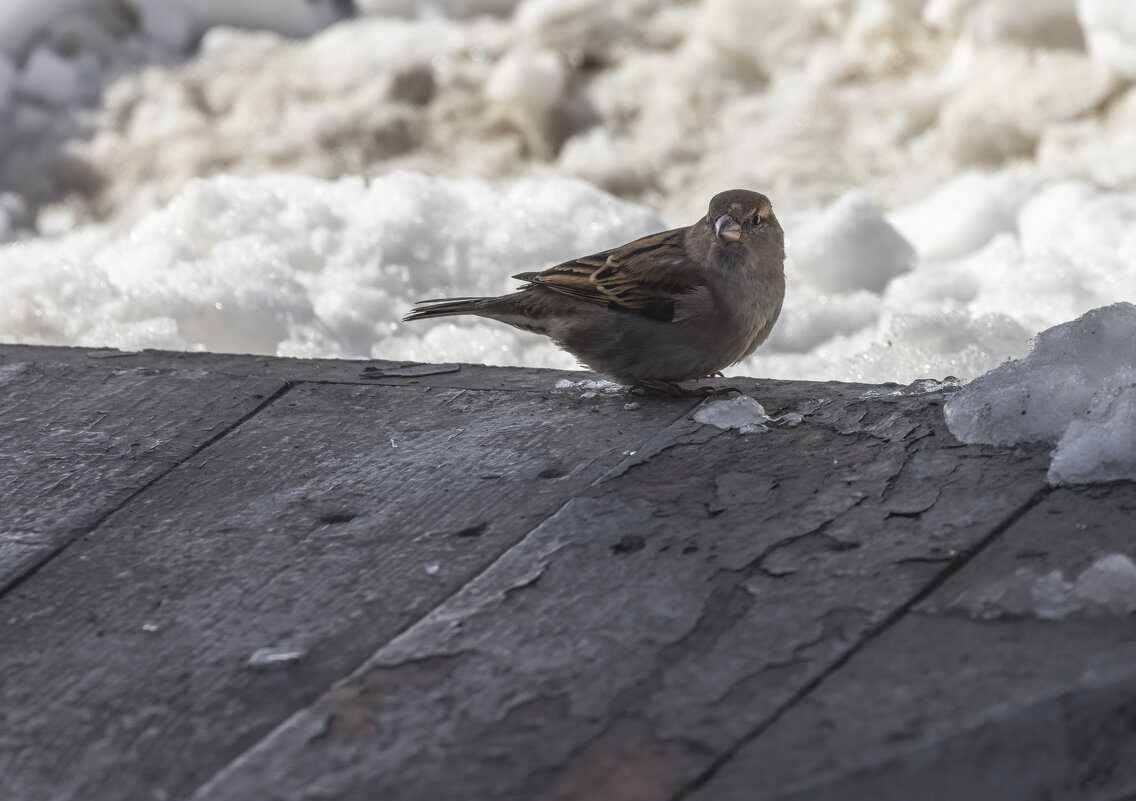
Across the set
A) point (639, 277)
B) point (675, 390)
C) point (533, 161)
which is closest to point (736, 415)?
point (675, 390)

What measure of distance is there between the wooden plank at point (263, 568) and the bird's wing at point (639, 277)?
25 cm

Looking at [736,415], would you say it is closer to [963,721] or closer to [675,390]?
[675,390]

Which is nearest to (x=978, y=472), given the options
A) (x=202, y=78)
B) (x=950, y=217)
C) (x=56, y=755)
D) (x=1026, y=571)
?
(x=1026, y=571)

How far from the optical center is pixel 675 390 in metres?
3.23

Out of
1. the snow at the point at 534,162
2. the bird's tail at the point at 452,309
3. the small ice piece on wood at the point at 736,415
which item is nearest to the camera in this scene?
the small ice piece on wood at the point at 736,415

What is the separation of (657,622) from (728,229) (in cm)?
130

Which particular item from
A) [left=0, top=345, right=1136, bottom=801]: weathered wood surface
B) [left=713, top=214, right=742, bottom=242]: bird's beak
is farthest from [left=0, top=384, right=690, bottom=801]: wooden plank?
[left=713, top=214, right=742, bottom=242]: bird's beak

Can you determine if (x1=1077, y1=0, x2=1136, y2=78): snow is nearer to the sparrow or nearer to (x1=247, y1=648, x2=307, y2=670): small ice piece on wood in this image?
the sparrow

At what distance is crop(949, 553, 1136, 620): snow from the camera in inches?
81.3

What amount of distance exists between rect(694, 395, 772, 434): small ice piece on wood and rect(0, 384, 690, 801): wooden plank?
8 centimetres

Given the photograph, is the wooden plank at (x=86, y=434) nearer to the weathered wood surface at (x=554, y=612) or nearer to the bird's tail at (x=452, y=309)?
the weathered wood surface at (x=554, y=612)

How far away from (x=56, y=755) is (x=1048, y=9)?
20.1 feet

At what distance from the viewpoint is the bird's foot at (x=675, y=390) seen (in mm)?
3160

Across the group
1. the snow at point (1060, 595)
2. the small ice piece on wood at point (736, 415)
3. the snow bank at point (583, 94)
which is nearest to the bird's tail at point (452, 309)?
the small ice piece on wood at point (736, 415)
